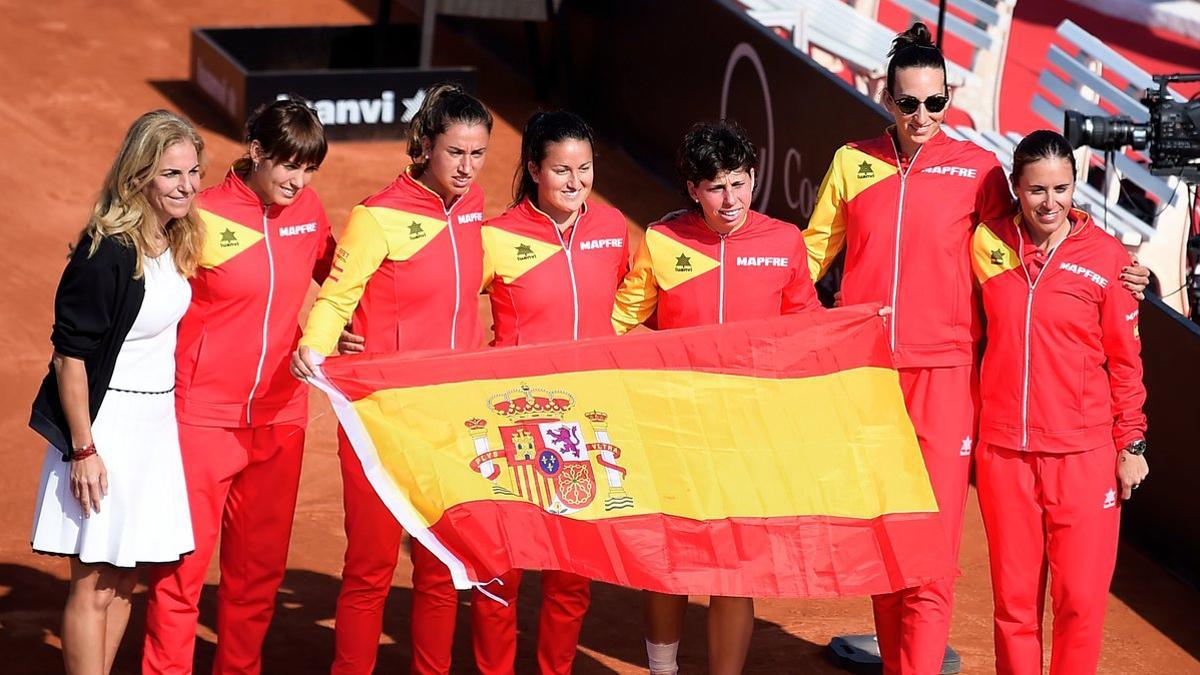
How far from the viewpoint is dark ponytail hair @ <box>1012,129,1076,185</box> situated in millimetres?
6387

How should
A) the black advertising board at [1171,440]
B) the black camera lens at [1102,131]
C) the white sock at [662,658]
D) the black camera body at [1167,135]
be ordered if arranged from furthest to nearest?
1. the black camera body at [1167,135]
2. the black camera lens at [1102,131]
3. the black advertising board at [1171,440]
4. the white sock at [662,658]

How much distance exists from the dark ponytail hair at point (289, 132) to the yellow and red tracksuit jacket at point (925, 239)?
2.08 metres

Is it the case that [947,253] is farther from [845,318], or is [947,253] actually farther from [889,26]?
[889,26]

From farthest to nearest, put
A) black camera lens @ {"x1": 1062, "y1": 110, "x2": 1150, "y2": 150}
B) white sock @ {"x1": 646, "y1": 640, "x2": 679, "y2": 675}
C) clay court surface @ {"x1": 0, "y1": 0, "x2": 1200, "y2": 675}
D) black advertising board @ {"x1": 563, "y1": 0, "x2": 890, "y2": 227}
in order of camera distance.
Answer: black advertising board @ {"x1": 563, "y1": 0, "x2": 890, "y2": 227} → black camera lens @ {"x1": 1062, "y1": 110, "x2": 1150, "y2": 150} → clay court surface @ {"x1": 0, "y1": 0, "x2": 1200, "y2": 675} → white sock @ {"x1": 646, "y1": 640, "x2": 679, "y2": 675}

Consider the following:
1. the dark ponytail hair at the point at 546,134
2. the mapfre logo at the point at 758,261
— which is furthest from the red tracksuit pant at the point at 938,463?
the dark ponytail hair at the point at 546,134

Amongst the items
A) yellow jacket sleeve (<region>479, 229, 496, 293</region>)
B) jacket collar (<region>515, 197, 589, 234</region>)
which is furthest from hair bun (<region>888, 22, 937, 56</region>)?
yellow jacket sleeve (<region>479, 229, 496, 293</region>)

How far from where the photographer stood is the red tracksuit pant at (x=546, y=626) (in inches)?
268

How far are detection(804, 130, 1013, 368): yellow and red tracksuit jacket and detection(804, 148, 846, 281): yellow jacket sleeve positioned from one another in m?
0.09

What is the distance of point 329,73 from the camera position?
14.0 m

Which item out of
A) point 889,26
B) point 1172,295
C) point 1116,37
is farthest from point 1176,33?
point 1172,295

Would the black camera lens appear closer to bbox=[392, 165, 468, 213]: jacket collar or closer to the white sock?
the white sock

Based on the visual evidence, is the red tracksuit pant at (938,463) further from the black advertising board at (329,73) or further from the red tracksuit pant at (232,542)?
the black advertising board at (329,73)

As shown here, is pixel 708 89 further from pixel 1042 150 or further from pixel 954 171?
pixel 1042 150

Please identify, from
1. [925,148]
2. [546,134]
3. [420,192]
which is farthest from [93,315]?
[925,148]
